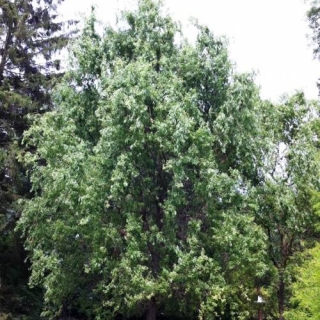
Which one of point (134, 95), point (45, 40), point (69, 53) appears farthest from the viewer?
point (45, 40)

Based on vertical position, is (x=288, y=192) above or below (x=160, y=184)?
above

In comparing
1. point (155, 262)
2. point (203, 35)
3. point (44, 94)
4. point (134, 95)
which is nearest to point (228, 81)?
point (203, 35)

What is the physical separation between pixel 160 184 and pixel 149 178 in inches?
21.0

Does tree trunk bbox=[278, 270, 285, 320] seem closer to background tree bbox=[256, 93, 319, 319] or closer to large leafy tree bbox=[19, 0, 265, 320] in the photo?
background tree bbox=[256, 93, 319, 319]

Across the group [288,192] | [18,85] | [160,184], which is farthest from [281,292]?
[18,85]

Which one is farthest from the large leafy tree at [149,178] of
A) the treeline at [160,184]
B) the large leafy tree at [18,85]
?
the large leafy tree at [18,85]

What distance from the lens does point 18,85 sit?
15445 mm

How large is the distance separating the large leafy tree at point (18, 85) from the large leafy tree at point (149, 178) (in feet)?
5.23

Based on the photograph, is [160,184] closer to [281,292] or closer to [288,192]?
[288,192]

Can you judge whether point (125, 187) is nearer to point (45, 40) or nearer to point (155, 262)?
point (155, 262)

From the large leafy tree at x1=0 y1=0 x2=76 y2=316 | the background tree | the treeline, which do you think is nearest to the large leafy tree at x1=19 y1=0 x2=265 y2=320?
the treeline

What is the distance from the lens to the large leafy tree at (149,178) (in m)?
10.6

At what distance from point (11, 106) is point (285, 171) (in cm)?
888

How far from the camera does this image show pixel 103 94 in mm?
11984
